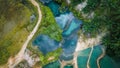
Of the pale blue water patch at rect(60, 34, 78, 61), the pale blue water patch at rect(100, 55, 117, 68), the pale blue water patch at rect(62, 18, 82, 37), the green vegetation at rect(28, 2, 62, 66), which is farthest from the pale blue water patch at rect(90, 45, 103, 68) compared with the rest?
the green vegetation at rect(28, 2, 62, 66)

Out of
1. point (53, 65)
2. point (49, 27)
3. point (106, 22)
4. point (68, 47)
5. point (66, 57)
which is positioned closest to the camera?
point (53, 65)

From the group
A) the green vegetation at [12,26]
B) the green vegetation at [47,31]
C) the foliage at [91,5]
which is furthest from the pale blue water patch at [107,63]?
the green vegetation at [12,26]

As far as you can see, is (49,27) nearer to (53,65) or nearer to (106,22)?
(53,65)

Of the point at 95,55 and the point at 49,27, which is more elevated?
the point at 49,27

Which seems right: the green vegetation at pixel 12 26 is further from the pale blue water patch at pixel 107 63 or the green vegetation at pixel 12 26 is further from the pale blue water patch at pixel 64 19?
the pale blue water patch at pixel 107 63

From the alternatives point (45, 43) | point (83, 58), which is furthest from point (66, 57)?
point (45, 43)

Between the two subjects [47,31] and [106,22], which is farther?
[47,31]

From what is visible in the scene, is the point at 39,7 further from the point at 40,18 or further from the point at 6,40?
the point at 6,40
